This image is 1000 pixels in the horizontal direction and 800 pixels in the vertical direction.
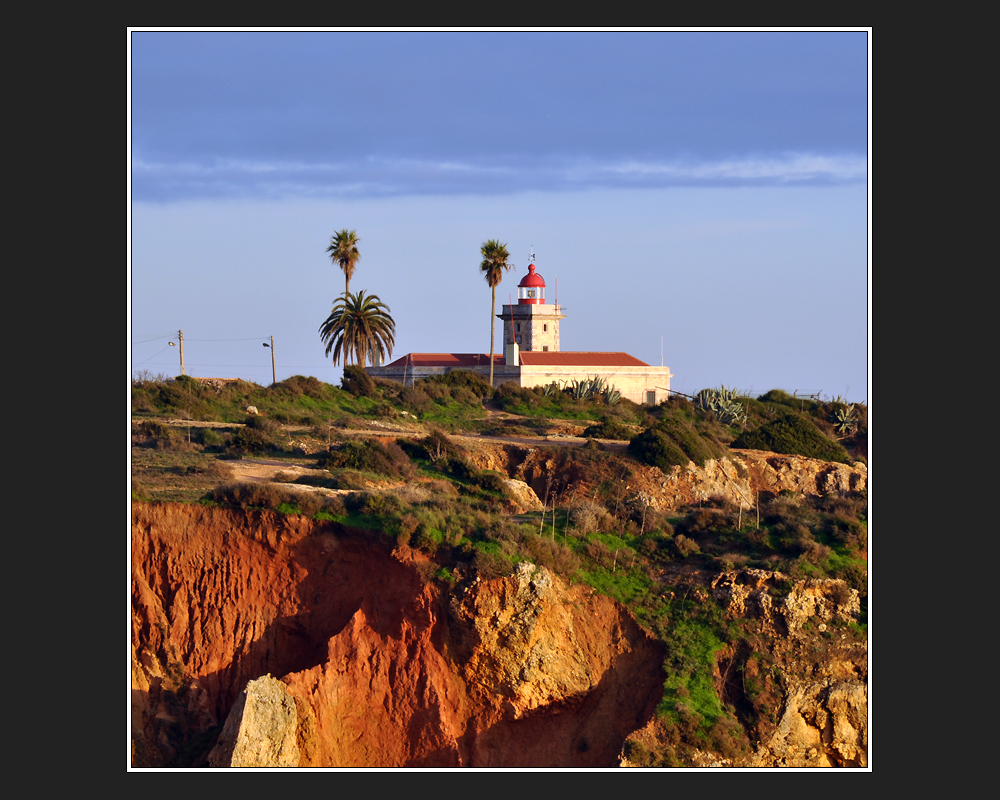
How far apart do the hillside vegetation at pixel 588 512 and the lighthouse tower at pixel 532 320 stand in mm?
26508

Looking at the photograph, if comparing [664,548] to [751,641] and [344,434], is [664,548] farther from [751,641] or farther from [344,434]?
[344,434]

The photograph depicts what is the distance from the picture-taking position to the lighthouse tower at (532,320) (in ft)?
221

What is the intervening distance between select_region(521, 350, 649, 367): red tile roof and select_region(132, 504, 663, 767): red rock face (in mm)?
36611

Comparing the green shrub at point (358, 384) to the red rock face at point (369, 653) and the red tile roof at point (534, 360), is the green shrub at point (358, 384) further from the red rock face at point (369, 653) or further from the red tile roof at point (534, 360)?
the red rock face at point (369, 653)

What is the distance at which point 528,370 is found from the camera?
58.8 metres

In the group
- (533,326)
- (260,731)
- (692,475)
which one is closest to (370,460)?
(692,475)

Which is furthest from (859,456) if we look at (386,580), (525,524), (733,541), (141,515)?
(141,515)

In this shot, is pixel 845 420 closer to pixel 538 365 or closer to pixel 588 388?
pixel 588 388

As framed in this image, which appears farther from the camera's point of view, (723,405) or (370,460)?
(723,405)

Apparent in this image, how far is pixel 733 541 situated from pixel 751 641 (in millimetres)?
3516

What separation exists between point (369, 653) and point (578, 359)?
40565mm

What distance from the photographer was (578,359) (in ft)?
202

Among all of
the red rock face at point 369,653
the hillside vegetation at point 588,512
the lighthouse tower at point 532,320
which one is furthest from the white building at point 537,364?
the red rock face at point 369,653

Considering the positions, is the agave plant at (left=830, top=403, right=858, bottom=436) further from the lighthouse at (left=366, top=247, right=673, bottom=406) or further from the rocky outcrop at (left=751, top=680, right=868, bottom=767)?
the rocky outcrop at (left=751, top=680, right=868, bottom=767)
